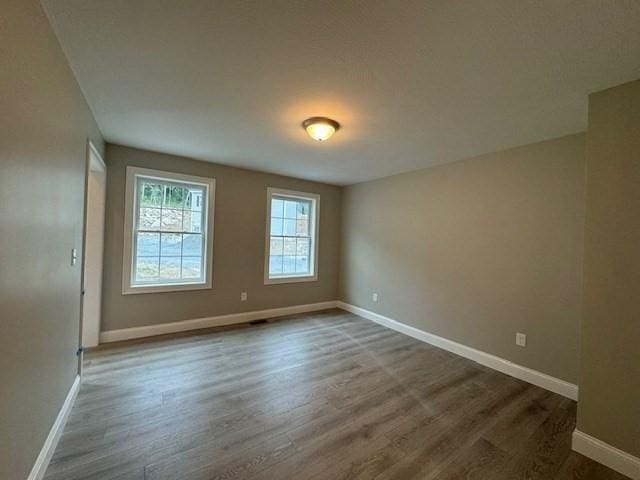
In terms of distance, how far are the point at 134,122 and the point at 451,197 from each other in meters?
3.66

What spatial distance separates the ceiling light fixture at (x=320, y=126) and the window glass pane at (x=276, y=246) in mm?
2498

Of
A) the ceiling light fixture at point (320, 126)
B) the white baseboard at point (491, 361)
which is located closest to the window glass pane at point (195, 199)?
the ceiling light fixture at point (320, 126)

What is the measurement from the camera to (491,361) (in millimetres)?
3076

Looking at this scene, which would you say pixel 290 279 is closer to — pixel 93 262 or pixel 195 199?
pixel 195 199

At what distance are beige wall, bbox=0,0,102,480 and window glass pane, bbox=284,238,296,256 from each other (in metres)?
3.15

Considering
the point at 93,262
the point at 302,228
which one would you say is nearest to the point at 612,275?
the point at 302,228

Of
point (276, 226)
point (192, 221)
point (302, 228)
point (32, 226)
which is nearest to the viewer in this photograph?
point (32, 226)

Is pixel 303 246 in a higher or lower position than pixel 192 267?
higher

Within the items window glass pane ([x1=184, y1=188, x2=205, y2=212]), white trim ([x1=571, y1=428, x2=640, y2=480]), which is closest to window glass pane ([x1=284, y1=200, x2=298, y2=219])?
window glass pane ([x1=184, y1=188, x2=205, y2=212])

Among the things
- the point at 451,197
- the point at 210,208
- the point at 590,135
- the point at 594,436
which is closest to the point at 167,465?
the point at 594,436

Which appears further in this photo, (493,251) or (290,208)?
(290,208)

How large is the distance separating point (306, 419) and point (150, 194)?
3.34 meters

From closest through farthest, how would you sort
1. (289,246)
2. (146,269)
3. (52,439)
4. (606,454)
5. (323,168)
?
(52,439) → (606,454) → (146,269) → (323,168) → (289,246)

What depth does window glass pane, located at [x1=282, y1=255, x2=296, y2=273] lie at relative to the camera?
16.1 feet
